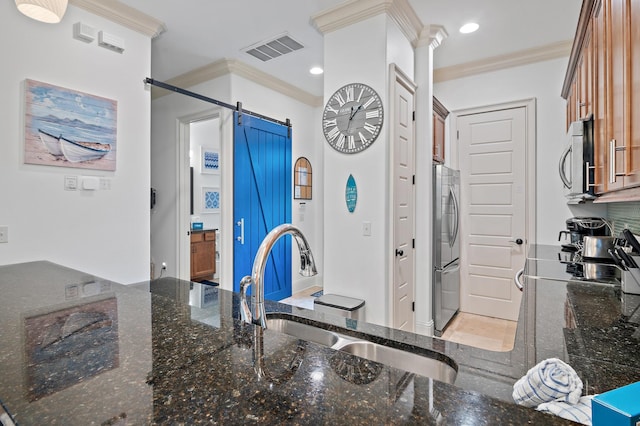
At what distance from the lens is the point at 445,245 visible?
10.9ft

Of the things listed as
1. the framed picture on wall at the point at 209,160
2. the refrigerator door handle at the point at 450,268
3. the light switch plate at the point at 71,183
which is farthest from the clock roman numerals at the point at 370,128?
the framed picture on wall at the point at 209,160

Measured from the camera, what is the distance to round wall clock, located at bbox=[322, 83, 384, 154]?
8.69 ft

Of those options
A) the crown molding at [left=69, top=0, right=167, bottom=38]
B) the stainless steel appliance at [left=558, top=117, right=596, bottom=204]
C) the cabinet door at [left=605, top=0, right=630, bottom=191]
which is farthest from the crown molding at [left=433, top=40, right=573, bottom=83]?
the crown molding at [left=69, top=0, right=167, bottom=38]

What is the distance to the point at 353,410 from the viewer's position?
0.46 metres

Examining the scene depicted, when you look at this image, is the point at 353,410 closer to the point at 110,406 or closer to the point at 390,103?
the point at 110,406

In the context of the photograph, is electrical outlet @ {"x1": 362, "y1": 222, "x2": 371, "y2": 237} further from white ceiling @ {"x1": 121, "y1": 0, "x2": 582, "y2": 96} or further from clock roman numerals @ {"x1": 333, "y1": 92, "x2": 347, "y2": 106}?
white ceiling @ {"x1": 121, "y1": 0, "x2": 582, "y2": 96}

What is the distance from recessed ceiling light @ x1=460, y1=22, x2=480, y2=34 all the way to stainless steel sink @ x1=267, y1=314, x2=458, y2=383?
3.13 metres

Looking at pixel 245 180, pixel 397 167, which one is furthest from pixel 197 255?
pixel 397 167

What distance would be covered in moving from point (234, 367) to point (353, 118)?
2.46 m

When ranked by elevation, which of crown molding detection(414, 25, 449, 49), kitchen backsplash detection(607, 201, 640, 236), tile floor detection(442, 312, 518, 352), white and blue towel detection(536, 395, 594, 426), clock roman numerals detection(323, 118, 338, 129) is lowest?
tile floor detection(442, 312, 518, 352)

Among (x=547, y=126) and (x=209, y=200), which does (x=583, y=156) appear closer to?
(x=547, y=126)

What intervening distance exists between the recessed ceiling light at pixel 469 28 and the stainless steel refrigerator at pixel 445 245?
4.19ft

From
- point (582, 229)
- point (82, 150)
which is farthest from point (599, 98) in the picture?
point (82, 150)

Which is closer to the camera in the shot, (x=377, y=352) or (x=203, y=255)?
(x=377, y=352)
